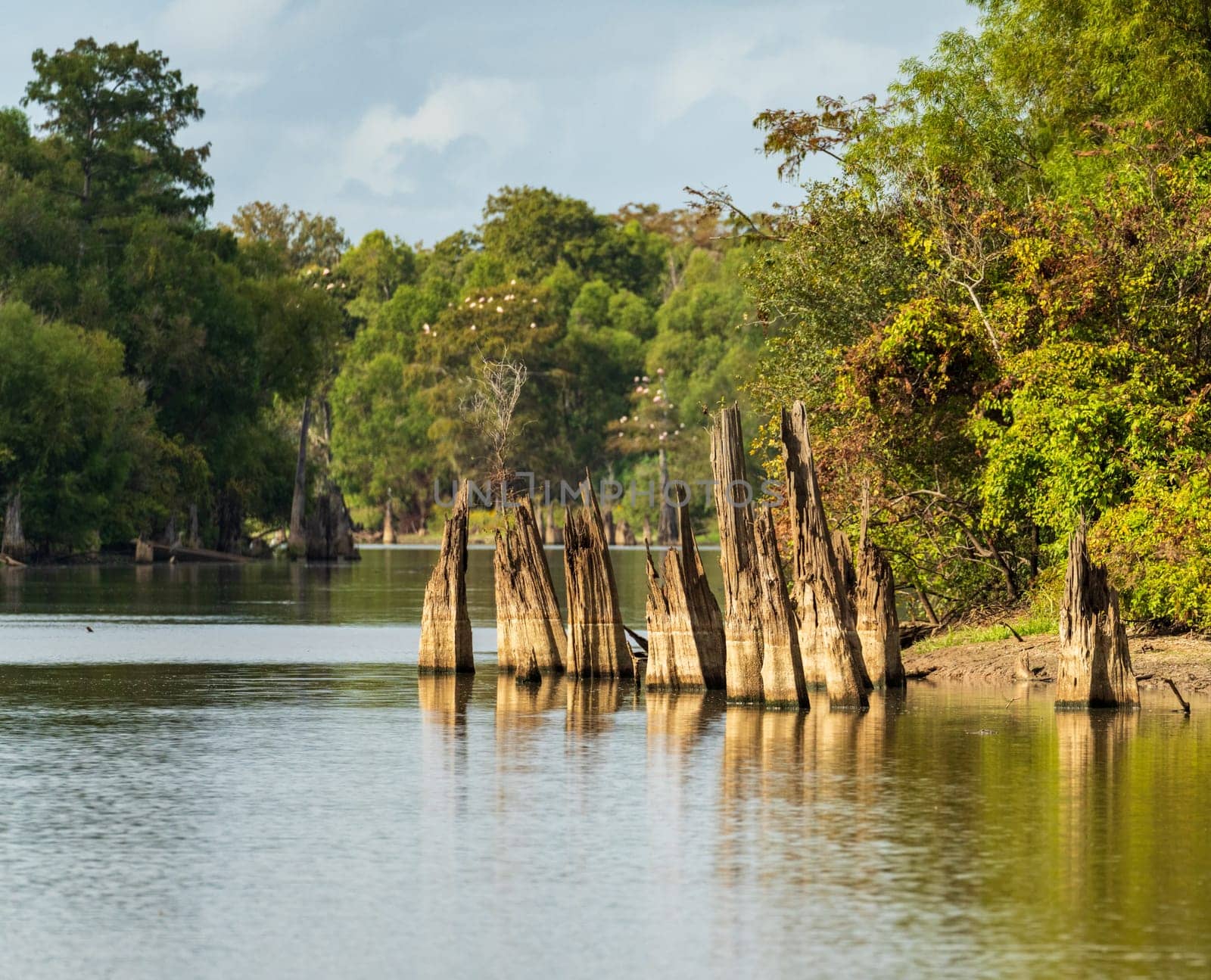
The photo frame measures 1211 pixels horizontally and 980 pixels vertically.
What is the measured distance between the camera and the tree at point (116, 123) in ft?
355

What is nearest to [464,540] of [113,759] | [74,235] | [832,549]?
[832,549]

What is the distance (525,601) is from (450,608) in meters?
1.69

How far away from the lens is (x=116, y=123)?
111m

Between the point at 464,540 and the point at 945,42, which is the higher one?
the point at 945,42

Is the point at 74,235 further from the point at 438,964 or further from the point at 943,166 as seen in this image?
the point at 438,964

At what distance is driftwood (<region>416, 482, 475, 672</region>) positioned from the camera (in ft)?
118

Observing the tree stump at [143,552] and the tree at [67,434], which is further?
the tree stump at [143,552]

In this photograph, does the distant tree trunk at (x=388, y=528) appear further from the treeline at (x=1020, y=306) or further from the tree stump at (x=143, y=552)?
the treeline at (x=1020, y=306)

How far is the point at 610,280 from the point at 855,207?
121170 mm

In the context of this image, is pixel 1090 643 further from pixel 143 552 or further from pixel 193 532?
pixel 193 532

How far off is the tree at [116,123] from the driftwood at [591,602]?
77.7 m

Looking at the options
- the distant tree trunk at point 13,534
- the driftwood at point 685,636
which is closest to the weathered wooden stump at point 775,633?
the driftwood at point 685,636

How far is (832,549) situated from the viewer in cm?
3127

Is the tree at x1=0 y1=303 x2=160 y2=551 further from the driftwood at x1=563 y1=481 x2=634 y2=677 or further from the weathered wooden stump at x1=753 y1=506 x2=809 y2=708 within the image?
the weathered wooden stump at x1=753 y1=506 x2=809 y2=708
